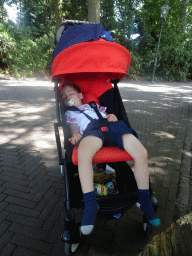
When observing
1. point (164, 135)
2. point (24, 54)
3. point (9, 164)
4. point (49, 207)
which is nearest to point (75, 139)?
point (49, 207)

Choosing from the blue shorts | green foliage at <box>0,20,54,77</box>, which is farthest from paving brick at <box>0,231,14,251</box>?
green foliage at <box>0,20,54,77</box>

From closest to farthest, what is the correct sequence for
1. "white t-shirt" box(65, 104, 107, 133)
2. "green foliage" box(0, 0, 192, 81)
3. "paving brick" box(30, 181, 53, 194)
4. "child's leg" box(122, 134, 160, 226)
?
"child's leg" box(122, 134, 160, 226) → "white t-shirt" box(65, 104, 107, 133) → "paving brick" box(30, 181, 53, 194) → "green foliage" box(0, 0, 192, 81)

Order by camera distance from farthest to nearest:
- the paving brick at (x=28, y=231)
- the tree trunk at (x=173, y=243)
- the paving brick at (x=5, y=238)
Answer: the paving brick at (x=28, y=231)
the paving brick at (x=5, y=238)
the tree trunk at (x=173, y=243)

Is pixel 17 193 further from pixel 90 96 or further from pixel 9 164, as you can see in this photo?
pixel 90 96

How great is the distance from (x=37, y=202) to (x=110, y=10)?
55.7 ft

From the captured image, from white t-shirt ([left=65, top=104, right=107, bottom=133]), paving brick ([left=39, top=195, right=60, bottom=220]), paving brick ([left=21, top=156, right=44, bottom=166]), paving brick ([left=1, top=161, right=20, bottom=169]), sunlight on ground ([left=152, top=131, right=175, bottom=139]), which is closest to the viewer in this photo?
paving brick ([left=39, top=195, right=60, bottom=220])

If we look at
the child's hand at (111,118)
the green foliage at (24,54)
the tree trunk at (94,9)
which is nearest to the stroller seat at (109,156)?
the child's hand at (111,118)

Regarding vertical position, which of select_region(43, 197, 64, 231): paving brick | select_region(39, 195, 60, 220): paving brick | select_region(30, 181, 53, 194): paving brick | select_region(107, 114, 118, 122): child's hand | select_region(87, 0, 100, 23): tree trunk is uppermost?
select_region(87, 0, 100, 23): tree trunk

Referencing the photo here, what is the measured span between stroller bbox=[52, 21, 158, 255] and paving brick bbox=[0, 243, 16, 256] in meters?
0.51

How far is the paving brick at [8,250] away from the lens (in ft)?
6.15

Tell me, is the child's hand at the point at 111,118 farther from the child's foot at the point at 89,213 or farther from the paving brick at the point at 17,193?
the paving brick at the point at 17,193

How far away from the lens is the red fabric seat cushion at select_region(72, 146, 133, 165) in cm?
200

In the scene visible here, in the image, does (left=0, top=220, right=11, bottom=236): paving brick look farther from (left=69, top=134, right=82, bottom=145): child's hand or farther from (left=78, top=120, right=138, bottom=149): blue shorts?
(left=78, top=120, right=138, bottom=149): blue shorts

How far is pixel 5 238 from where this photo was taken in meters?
2.01
